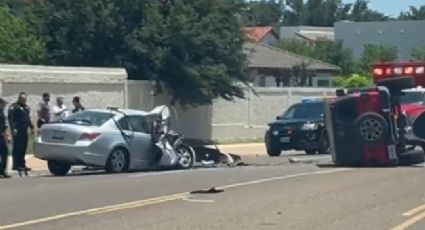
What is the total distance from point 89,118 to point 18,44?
16.5 m

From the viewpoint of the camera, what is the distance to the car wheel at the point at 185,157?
29.2m

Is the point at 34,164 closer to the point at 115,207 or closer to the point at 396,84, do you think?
the point at 396,84

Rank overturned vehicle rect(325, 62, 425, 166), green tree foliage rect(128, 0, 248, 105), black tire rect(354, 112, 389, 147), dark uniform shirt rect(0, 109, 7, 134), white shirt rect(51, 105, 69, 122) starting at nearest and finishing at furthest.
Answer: dark uniform shirt rect(0, 109, 7, 134) < black tire rect(354, 112, 389, 147) < overturned vehicle rect(325, 62, 425, 166) < white shirt rect(51, 105, 69, 122) < green tree foliage rect(128, 0, 248, 105)

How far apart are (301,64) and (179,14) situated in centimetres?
2523

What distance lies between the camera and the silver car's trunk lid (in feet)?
89.4

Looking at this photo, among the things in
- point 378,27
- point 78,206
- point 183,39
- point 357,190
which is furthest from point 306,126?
point 378,27

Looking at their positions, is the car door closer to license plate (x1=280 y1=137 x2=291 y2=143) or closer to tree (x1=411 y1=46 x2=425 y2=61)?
license plate (x1=280 y1=137 x2=291 y2=143)

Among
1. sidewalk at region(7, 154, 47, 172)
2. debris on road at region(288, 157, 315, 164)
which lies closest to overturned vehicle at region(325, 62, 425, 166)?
debris on road at region(288, 157, 315, 164)

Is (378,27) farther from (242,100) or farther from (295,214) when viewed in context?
(295,214)

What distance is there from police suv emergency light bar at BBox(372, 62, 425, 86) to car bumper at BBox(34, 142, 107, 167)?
47.1ft

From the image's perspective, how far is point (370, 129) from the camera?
27.2 meters

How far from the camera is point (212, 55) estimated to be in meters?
42.6

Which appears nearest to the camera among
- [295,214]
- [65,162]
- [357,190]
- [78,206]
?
[295,214]

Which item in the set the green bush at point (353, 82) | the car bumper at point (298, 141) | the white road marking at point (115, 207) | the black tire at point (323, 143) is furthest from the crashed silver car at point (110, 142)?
the green bush at point (353, 82)
